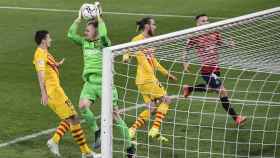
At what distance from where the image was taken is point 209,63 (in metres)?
10.5

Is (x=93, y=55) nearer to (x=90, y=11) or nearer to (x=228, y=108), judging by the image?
(x=90, y=11)

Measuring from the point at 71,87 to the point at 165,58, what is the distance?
601 cm

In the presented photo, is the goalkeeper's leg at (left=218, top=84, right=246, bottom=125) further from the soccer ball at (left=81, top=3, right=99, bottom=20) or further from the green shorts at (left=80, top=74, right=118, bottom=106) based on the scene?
the soccer ball at (left=81, top=3, right=99, bottom=20)

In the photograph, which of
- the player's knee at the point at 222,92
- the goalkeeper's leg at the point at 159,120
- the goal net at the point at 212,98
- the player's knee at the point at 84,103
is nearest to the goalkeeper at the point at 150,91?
the goalkeeper's leg at the point at 159,120

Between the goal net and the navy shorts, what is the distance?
0.11 ft

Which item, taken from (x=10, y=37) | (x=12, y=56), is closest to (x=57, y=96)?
(x=12, y=56)

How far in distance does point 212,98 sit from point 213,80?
121cm

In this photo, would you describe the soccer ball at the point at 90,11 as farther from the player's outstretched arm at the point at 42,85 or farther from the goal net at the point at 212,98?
the player's outstretched arm at the point at 42,85

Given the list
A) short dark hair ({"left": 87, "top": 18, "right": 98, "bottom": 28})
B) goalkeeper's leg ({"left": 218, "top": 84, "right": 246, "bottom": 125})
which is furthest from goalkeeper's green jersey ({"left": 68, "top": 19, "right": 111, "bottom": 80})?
goalkeeper's leg ({"left": 218, "top": 84, "right": 246, "bottom": 125})

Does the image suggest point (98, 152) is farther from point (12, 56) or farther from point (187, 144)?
point (12, 56)

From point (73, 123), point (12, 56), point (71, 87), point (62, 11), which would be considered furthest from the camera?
point (62, 11)

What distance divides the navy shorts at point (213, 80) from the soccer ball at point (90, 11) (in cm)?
233

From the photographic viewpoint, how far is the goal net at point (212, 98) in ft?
29.8

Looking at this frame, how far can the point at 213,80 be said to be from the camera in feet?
42.7
